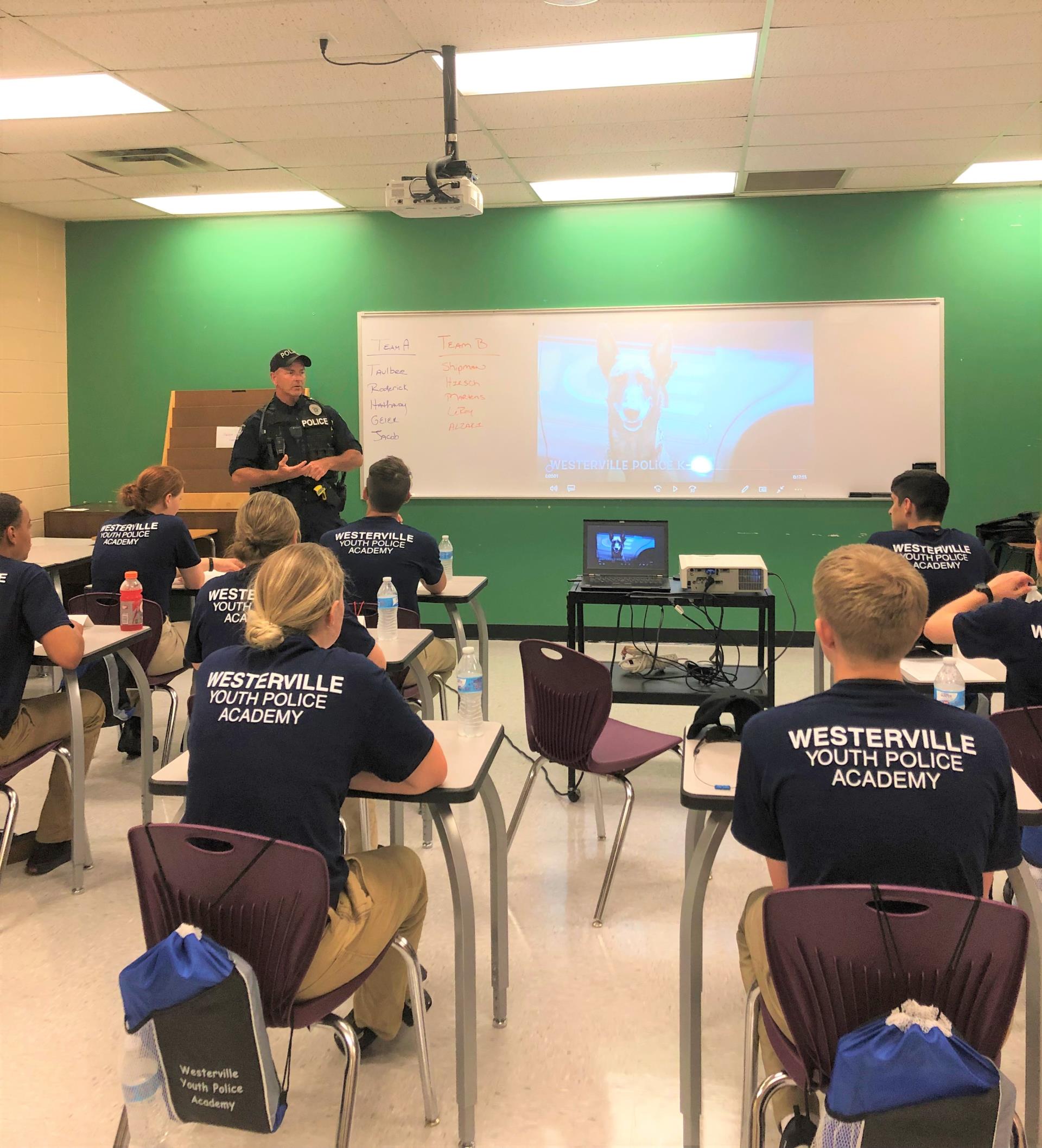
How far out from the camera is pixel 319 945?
168 centimetres

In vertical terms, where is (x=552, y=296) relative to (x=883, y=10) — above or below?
below

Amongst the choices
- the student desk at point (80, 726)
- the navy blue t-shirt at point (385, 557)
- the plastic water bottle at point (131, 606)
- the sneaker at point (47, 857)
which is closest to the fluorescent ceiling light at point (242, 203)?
the navy blue t-shirt at point (385, 557)

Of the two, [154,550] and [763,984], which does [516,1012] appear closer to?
[763,984]

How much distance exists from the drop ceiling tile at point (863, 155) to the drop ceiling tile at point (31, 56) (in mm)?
3208

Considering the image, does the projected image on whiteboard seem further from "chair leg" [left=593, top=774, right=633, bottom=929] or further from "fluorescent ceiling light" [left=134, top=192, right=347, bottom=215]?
"chair leg" [left=593, top=774, right=633, bottom=929]

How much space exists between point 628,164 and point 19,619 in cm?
399

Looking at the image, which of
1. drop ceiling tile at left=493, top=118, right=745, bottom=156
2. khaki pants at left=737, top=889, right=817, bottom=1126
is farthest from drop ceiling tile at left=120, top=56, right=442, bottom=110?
khaki pants at left=737, top=889, right=817, bottom=1126

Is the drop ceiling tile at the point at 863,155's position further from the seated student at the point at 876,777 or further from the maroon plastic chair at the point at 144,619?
the seated student at the point at 876,777

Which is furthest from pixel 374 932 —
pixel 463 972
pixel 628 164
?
pixel 628 164

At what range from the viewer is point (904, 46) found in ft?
11.8

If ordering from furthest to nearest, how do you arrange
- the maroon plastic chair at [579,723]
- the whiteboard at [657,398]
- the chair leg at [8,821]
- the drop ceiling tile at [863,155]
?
the whiteboard at [657,398] < the drop ceiling tile at [863,155] < the maroon plastic chair at [579,723] < the chair leg at [8,821]

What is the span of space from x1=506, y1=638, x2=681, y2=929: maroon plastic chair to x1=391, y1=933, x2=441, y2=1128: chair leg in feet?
3.02

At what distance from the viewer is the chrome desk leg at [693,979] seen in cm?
184

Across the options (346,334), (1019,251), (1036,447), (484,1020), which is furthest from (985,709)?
(346,334)
